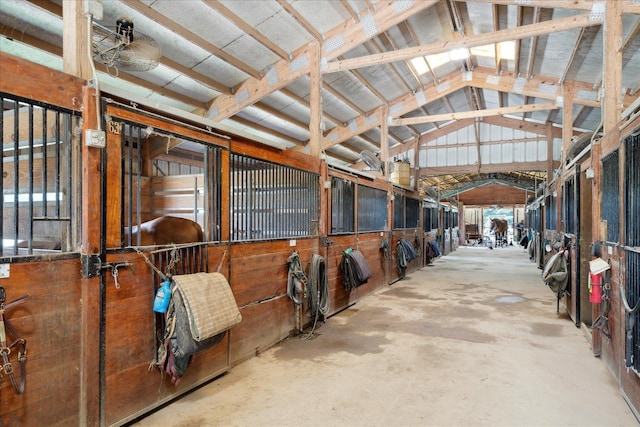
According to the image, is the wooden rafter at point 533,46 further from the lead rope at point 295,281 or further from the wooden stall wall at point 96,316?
the wooden stall wall at point 96,316

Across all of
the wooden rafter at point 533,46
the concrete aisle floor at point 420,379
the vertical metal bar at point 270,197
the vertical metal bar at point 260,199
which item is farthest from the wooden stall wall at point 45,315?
the wooden rafter at point 533,46

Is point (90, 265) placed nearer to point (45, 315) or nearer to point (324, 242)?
point (45, 315)

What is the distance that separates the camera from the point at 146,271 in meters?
2.10

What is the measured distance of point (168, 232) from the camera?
268 centimetres

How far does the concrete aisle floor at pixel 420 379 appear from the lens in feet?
6.90

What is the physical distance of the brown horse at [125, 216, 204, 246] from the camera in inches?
104

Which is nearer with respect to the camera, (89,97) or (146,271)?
(89,97)

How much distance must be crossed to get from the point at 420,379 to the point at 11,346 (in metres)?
2.31

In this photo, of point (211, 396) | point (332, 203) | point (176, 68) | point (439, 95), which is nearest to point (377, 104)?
point (439, 95)

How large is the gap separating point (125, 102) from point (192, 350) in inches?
54.7

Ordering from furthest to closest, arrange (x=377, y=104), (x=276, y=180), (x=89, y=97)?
(x=377, y=104) → (x=276, y=180) → (x=89, y=97)

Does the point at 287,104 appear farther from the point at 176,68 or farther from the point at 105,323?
the point at 105,323

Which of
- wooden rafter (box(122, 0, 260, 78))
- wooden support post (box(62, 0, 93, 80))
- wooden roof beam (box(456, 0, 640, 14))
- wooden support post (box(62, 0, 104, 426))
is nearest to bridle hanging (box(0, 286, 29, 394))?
wooden support post (box(62, 0, 104, 426))

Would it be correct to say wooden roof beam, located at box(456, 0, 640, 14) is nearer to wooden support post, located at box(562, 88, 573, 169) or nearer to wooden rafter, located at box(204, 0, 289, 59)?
wooden rafter, located at box(204, 0, 289, 59)
